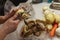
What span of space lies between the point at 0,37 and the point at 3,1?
107 cm

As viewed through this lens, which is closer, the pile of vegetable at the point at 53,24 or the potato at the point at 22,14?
the pile of vegetable at the point at 53,24

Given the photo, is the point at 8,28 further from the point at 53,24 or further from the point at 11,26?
the point at 53,24

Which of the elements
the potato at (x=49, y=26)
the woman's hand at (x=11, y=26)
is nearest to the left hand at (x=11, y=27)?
the woman's hand at (x=11, y=26)

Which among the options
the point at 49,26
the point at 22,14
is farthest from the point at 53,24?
the point at 22,14

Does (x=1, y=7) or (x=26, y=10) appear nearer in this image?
(x=26, y=10)

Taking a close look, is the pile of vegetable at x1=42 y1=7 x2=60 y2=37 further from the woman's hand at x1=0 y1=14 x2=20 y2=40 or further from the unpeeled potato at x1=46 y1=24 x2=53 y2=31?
the woman's hand at x1=0 y1=14 x2=20 y2=40

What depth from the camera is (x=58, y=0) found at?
3.92 ft

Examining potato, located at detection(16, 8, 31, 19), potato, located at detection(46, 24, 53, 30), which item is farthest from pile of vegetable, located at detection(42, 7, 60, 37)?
potato, located at detection(16, 8, 31, 19)

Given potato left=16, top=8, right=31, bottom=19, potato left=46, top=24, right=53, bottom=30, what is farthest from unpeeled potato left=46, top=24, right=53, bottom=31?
potato left=16, top=8, right=31, bottom=19

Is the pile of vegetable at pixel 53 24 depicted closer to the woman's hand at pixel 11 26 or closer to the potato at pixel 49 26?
the potato at pixel 49 26

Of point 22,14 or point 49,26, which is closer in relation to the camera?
point 49,26

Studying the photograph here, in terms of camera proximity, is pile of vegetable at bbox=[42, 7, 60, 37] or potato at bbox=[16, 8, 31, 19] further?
potato at bbox=[16, 8, 31, 19]

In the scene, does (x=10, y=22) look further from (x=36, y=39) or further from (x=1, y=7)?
(x=1, y=7)

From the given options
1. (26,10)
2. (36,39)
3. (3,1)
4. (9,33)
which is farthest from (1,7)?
(36,39)
